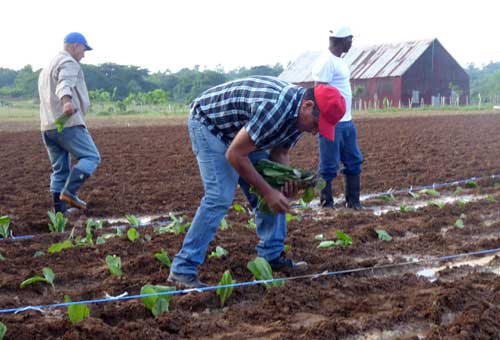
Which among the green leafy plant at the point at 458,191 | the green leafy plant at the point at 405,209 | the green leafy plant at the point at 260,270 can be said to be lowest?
the green leafy plant at the point at 458,191

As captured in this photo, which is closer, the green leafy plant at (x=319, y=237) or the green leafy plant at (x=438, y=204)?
the green leafy plant at (x=319, y=237)

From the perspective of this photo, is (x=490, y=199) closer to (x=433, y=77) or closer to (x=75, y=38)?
(x=75, y=38)

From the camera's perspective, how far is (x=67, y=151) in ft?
23.3

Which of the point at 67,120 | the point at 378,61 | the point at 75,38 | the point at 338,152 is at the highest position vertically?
the point at 378,61

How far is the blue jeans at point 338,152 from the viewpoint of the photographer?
23.1ft

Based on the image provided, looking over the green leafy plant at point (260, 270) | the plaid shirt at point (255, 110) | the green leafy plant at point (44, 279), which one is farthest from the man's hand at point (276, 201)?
the green leafy plant at point (44, 279)

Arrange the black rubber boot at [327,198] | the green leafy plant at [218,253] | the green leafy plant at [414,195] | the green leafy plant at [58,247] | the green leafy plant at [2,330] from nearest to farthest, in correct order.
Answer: the green leafy plant at [2,330], the green leafy plant at [218,253], the green leafy plant at [58,247], the black rubber boot at [327,198], the green leafy plant at [414,195]

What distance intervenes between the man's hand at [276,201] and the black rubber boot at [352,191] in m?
3.32

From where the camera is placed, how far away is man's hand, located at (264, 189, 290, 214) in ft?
13.2

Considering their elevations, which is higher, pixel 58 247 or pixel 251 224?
pixel 58 247

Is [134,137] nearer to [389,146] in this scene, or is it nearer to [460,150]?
[389,146]

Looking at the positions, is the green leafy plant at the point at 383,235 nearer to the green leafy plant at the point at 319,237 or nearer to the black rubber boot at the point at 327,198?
the green leafy plant at the point at 319,237

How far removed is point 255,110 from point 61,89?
140 inches

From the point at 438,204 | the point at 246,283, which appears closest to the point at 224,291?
the point at 246,283
